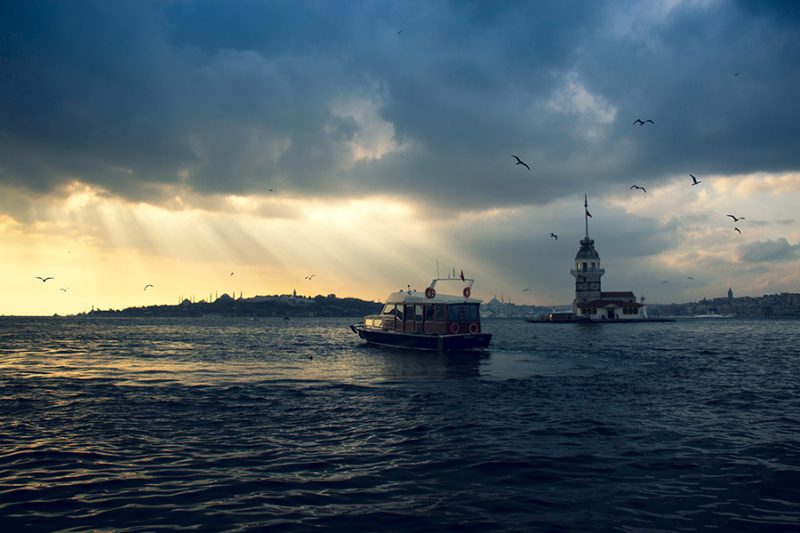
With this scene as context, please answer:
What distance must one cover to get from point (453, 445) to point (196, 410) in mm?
8669

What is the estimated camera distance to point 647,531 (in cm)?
789

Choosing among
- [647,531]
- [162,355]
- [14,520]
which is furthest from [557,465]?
[162,355]

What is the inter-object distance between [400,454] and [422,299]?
29.7 m

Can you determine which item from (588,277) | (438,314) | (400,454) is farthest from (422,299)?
(588,277)

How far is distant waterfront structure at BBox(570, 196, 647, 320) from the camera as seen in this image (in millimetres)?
137750

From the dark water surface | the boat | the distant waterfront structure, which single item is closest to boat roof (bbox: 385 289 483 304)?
the boat

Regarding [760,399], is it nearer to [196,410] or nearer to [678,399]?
[678,399]

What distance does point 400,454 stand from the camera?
39.5 ft

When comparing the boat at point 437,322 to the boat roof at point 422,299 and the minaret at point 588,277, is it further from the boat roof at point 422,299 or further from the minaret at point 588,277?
the minaret at point 588,277

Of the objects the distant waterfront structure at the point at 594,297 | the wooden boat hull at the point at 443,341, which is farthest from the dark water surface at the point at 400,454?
the distant waterfront structure at the point at 594,297

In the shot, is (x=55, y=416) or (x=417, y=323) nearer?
(x=55, y=416)

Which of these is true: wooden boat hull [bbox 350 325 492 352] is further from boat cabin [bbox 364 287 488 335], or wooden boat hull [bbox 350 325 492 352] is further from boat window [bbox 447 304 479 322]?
boat window [bbox 447 304 479 322]

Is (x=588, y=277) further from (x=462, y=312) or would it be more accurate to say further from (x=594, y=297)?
(x=462, y=312)

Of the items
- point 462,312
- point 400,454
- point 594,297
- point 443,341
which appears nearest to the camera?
point 400,454
